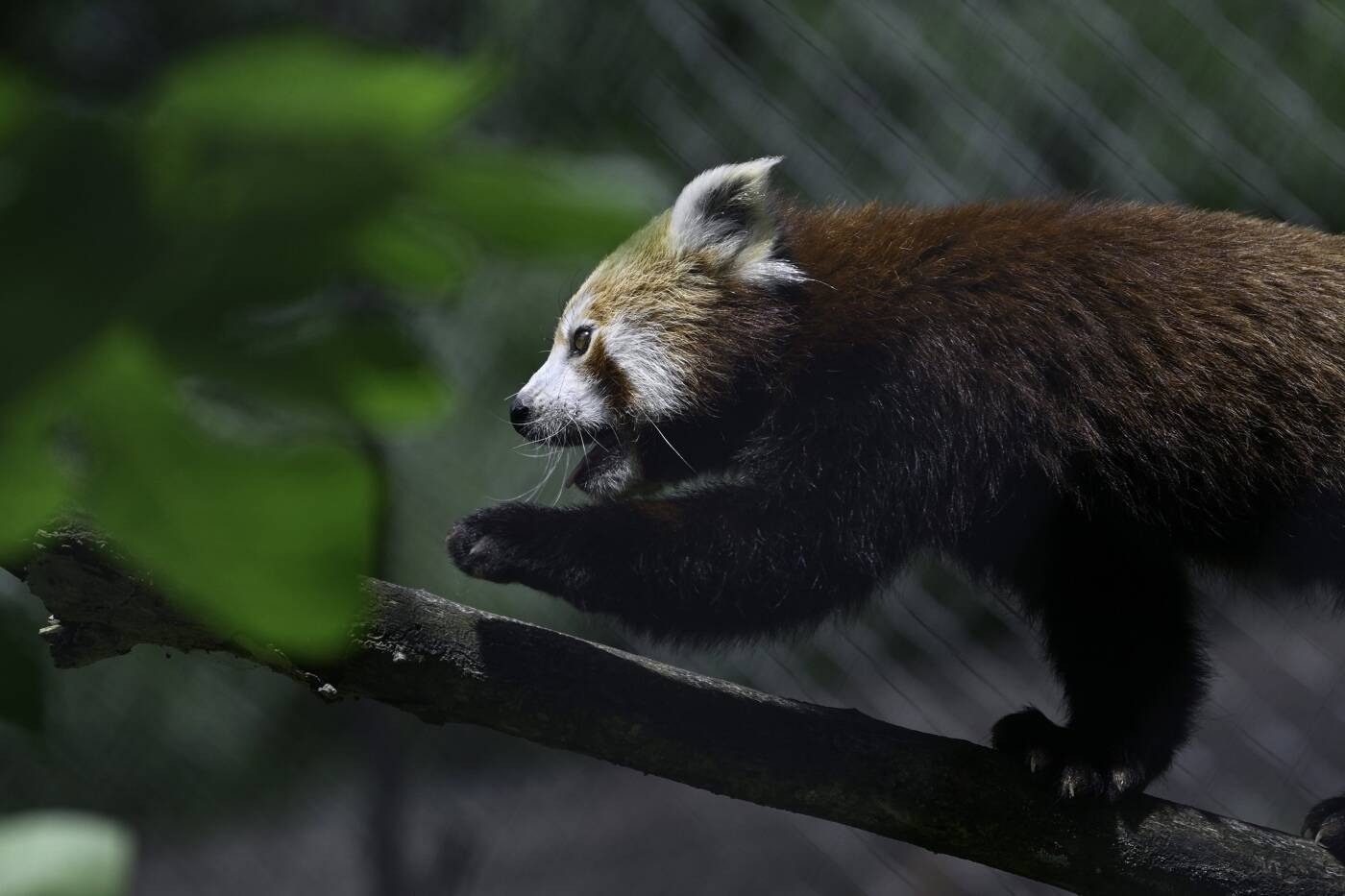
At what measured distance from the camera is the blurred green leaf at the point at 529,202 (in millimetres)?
109

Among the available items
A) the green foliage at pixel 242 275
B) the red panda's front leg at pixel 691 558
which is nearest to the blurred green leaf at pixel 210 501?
the green foliage at pixel 242 275

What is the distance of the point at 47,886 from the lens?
14cm

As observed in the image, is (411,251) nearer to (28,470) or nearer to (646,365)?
(28,470)

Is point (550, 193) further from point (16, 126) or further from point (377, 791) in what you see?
point (377, 791)

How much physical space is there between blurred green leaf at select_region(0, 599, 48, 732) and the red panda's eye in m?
0.75

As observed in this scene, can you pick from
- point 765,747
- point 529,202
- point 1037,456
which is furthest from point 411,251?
point 1037,456

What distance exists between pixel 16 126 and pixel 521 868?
161 centimetres

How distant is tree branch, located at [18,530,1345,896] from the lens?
655 millimetres

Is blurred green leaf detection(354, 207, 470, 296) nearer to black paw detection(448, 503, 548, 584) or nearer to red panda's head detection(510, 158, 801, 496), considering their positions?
black paw detection(448, 503, 548, 584)

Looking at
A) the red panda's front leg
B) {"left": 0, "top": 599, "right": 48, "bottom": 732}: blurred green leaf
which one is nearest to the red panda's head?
the red panda's front leg

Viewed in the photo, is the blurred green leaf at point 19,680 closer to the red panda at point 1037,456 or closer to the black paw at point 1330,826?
the red panda at point 1037,456

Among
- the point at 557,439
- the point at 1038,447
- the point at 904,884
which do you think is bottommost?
the point at 904,884

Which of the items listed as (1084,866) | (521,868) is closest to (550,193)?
(1084,866)

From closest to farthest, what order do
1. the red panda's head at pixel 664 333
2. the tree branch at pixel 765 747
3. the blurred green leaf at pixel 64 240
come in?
the blurred green leaf at pixel 64 240 < the tree branch at pixel 765 747 < the red panda's head at pixel 664 333
